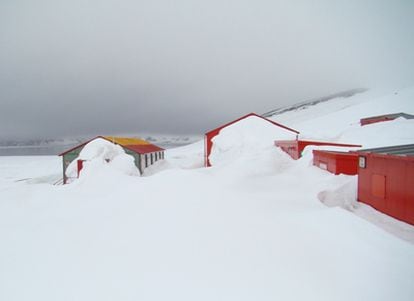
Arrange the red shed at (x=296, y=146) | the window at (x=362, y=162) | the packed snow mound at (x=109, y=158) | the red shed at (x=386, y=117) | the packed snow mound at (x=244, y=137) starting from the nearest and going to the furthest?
the window at (x=362, y=162) → the packed snow mound at (x=109, y=158) → the red shed at (x=296, y=146) → the packed snow mound at (x=244, y=137) → the red shed at (x=386, y=117)

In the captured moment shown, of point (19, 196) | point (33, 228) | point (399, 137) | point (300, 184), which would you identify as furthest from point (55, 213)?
point (399, 137)

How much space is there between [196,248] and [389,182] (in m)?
6.43

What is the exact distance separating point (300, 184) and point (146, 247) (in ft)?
22.7

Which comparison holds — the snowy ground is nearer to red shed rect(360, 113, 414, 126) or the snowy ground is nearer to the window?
the window

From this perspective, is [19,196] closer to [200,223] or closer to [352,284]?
[200,223]

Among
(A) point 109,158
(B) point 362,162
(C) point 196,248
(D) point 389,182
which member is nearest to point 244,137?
(A) point 109,158

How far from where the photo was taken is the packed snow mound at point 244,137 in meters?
18.7

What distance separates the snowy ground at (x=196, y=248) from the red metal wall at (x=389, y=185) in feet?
1.26

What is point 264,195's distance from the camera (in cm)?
724

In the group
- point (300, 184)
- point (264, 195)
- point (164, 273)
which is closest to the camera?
point (164, 273)

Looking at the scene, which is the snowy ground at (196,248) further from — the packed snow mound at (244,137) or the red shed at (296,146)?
the packed snow mound at (244,137)

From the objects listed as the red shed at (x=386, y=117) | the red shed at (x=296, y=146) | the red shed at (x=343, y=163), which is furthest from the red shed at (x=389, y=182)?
the red shed at (x=386, y=117)

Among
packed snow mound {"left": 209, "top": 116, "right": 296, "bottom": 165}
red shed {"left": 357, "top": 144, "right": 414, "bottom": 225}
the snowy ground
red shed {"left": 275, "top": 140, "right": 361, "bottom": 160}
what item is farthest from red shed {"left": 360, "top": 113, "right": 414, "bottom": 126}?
the snowy ground

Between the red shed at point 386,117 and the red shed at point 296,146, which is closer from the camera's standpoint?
the red shed at point 296,146
